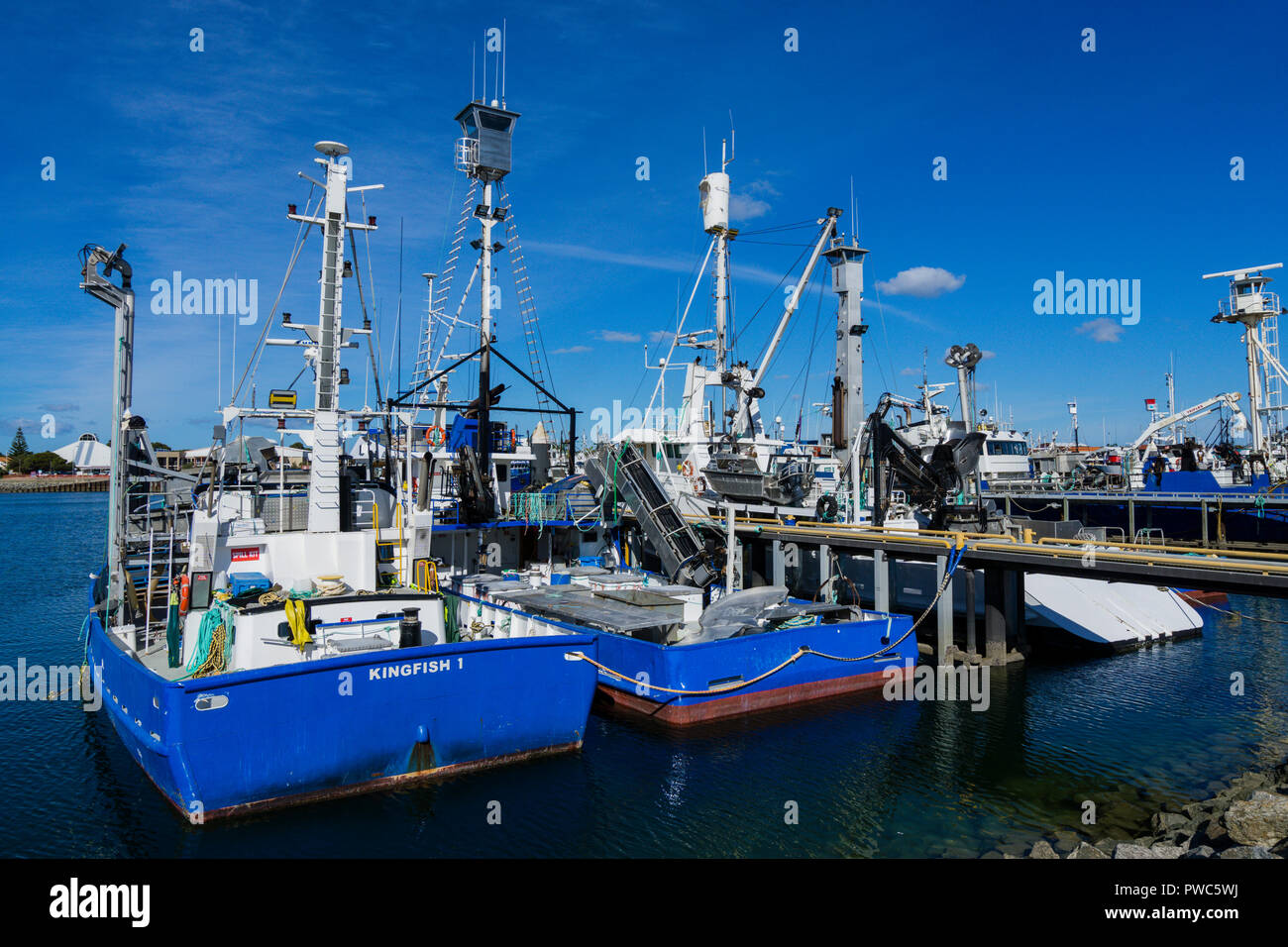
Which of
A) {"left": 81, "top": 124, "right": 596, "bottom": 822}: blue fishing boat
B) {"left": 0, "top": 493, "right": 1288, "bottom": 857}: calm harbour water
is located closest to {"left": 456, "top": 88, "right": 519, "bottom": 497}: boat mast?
{"left": 81, "top": 124, "right": 596, "bottom": 822}: blue fishing boat

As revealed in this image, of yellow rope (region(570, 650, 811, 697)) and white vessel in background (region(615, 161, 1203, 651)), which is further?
white vessel in background (region(615, 161, 1203, 651))

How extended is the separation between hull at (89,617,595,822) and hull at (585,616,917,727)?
3.04m

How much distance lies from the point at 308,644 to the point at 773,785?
8.27 metres

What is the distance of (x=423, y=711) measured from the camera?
1233 cm

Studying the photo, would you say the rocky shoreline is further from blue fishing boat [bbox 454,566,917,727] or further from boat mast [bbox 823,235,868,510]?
boat mast [bbox 823,235,868,510]

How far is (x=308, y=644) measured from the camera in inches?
496

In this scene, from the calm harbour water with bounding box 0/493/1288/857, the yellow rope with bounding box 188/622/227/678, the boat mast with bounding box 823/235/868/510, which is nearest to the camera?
the calm harbour water with bounding box 0/493/1288/857

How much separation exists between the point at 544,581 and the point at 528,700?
904 centimetres

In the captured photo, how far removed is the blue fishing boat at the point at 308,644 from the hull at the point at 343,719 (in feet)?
0.08

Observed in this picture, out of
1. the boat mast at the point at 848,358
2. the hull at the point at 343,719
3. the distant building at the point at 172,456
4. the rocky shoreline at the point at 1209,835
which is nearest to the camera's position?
the rocky shoreline at the point at 1209,835

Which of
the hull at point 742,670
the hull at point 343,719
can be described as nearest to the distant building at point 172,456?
the hull at point 742,670

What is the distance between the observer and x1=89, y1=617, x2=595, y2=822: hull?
10.8 meters

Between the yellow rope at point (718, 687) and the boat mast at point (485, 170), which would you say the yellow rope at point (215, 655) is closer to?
the yellow rope at point (718, 687)

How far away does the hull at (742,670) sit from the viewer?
16750 millimetres
